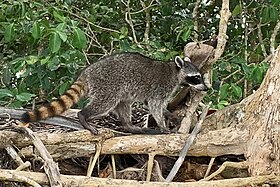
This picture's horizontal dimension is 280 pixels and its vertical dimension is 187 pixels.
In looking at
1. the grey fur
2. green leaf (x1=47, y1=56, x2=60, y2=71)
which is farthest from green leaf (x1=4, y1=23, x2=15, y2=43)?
the grey fur

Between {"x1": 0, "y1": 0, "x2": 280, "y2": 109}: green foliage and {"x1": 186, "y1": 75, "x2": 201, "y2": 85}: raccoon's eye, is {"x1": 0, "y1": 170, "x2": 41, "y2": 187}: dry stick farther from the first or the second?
{"x1": 186, "y1": 75, "x2": 201, "y2": 85}: raccoon's eye

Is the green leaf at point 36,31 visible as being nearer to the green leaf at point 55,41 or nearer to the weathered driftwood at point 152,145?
the green leaf at point 55,41

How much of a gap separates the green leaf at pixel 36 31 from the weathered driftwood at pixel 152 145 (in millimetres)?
890

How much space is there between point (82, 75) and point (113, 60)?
0.27 metres

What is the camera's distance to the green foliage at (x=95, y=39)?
445cm

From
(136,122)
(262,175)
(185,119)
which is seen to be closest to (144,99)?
(136,122)

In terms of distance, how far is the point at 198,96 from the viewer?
14.5ft

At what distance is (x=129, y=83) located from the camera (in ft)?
15.7

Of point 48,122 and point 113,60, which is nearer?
point 48,122

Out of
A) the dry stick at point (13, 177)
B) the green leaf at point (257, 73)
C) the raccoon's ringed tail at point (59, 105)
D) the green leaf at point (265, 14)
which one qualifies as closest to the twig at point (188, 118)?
the green leaf at point (257, 73)

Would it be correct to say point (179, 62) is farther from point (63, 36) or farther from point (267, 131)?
point (267, 131)

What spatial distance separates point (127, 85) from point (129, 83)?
0.15 ft

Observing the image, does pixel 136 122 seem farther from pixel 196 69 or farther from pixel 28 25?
pixel 28 25

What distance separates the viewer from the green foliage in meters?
4.45
